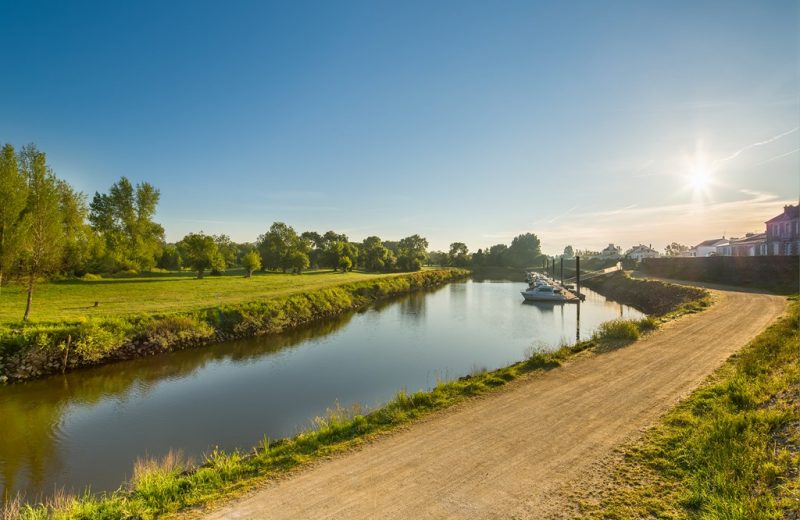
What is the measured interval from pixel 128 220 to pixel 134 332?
4044 cm

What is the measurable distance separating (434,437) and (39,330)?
20863mm

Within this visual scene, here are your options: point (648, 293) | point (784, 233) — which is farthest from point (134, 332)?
point (784, 233)

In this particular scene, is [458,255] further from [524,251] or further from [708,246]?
[708,246]

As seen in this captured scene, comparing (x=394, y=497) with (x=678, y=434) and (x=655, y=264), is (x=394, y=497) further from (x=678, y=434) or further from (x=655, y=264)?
(x=655, y=264)

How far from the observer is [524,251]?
135500 millimetres

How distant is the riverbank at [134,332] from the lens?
56.6 ft

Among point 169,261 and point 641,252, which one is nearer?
point 169,261

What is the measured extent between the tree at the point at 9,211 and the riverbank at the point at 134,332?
4551 mm

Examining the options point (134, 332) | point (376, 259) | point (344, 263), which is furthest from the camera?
point (376, 259)

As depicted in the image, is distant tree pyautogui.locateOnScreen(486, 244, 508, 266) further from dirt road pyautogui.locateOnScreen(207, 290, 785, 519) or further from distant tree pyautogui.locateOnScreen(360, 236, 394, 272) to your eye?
dirt road pyautogui.locateOnScreen(207, 290, 785, 519)

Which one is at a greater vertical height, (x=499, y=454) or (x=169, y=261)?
(x=169, y=261)

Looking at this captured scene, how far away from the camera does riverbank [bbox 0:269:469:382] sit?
17250 mm

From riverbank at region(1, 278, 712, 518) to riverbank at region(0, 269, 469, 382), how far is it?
13.3 meters

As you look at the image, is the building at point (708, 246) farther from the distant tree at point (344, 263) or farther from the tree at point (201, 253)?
the tree at point (201, 253)
